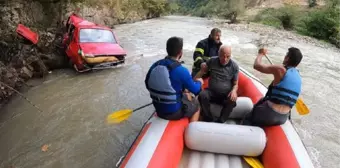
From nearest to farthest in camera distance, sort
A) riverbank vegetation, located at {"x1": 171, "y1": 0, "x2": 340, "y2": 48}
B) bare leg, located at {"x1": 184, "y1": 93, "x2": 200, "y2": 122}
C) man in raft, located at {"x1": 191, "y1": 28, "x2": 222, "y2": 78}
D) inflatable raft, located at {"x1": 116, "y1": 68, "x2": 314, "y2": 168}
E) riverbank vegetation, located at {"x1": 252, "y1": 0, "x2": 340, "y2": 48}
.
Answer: inflatable raft, located at {"x1": 116, "y1": 68, "x2": 314, "y2": 168}, bare leg, located at {"x1": 184, "y1": 93, "x2": 200, "y2": 122}, man in raft, located at {"x1": 191, "y1": 28, "x2": 222, "y2": 78}, riverbank vegetation, located at {"x1": 252, "y1": 0, "x2": 340, "y2": 48}, riverbank vegetation, located at {"x1": 171, "y1": 0, "x2": 340, "y2": 48}

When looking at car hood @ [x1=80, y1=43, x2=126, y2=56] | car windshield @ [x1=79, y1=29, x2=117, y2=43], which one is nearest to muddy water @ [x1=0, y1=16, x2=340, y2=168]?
car hood @ [x1=80, y1=43, x2=126, y2=56]

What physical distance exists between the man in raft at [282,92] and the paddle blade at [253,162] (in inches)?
18.5

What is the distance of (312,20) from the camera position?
17297 mm

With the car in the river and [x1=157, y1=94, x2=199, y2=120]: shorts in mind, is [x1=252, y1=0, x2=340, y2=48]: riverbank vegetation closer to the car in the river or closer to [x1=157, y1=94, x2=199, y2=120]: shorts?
the car in the river

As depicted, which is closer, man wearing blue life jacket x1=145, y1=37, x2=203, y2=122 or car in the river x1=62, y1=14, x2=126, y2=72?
man wearing blue life jacket x1=145, y1=37, x2=203, y2=122

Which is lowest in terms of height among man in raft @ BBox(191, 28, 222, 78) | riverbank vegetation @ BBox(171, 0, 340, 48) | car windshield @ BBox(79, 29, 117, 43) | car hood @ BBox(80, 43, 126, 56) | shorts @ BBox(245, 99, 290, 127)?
riverbank vegetation @ BBox(171, 0, 340, 48)

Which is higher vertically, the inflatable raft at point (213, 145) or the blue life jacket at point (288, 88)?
the blue life jacket at point (288, 88)

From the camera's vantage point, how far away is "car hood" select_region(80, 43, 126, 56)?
7.95 meters

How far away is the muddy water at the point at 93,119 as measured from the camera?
472 cm

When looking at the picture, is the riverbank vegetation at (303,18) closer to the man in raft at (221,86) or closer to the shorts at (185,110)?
the man in raft at (221,86)

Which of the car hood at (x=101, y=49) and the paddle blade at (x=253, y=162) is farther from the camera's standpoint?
the car hood at (x=101, y=49)

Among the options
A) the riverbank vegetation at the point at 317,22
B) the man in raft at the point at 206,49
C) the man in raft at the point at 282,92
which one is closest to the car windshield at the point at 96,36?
the man in raft at the point at 206,49

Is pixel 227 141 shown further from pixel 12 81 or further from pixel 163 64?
pixel 12 81

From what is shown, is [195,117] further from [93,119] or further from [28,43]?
[28,43]
